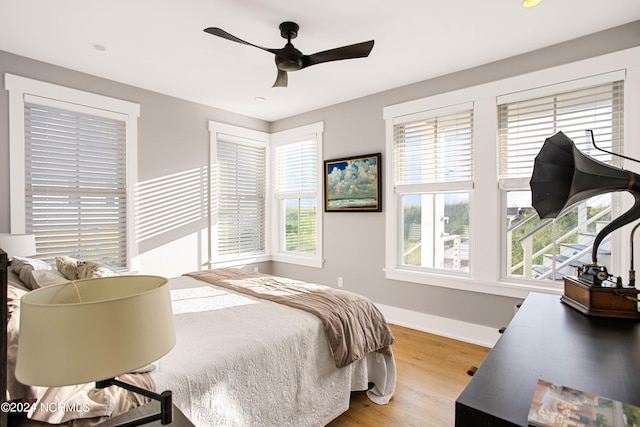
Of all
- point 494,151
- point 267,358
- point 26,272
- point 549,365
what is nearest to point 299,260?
point 494,151

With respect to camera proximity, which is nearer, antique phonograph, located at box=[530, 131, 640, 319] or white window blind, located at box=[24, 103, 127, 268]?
antique phonograph, located at box=[530, 131, 640, 319]

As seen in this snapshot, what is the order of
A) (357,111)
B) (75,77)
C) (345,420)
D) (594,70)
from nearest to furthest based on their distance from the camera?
(345,420), (594,70), (75,77), (357,111)

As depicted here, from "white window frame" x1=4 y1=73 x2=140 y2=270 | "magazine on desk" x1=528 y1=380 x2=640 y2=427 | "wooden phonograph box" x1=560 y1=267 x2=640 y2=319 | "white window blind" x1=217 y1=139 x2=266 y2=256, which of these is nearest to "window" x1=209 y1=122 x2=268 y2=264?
"white window blind" x1=217 y1=139 x2=266 y2=256

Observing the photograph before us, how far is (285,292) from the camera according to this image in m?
2.39

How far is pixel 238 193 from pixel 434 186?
2695 millimetres

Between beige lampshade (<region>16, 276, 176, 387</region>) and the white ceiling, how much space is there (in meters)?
2.19

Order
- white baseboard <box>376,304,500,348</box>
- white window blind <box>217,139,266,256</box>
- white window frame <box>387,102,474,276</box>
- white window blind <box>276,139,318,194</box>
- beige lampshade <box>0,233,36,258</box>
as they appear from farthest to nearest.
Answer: white window blind <box>276,139,318,194</box> < white window blind <box>217,139,266,256</box> < white window frame <box>387,102,474,276</box> < white baseboard <box>376,304,500,348</box> < beige lampshade <box>0,233,36,258</box>

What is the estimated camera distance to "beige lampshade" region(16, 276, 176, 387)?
0.69 meters

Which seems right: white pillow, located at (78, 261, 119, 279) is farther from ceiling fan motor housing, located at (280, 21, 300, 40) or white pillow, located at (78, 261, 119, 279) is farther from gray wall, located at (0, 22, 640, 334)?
ceiling fan motor housing, located at (280, 21, 300, 40)

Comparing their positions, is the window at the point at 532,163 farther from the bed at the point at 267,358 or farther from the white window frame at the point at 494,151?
the bed at the point at 267,358

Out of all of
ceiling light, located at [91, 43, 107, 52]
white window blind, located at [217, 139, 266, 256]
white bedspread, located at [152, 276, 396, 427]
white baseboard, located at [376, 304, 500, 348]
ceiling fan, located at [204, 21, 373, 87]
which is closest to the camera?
white bedspread, located at [152, 276, 396, 427]

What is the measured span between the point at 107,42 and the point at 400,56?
2506mm

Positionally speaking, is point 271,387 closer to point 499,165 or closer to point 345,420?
point 345,420

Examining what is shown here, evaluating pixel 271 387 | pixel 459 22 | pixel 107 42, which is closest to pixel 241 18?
pixel 107 42
